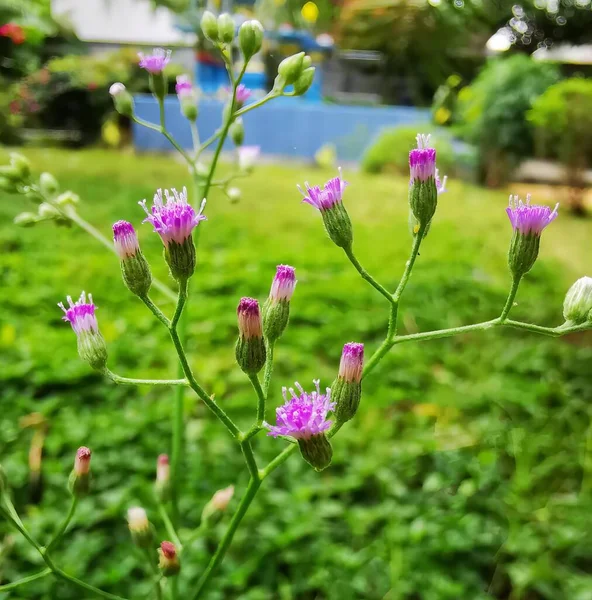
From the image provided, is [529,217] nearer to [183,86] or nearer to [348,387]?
[348,387]

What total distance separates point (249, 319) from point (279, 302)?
0.03 meters

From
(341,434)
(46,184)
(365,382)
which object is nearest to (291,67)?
(46,184)

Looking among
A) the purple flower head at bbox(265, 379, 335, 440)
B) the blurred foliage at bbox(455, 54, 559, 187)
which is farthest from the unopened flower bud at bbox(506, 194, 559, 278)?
the blurred foliage at bbox(455, 54, 559, 187)

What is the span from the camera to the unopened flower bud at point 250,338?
0.25 metres

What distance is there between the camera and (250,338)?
0.84 feet

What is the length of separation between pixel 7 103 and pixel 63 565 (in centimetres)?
264

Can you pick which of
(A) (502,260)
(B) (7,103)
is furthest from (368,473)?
(B) (7,103)

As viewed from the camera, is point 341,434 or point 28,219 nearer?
point 28,219

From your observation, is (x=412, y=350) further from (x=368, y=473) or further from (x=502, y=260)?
(x=502, y=260)

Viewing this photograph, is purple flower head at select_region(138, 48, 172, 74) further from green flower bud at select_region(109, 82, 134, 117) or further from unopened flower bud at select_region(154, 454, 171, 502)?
unopened flower bud at select_region(154, 454, 171, 502)

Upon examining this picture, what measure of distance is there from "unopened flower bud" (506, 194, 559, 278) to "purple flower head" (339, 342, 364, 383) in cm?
8

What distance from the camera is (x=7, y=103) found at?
109 inches

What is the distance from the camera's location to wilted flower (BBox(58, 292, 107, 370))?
285 millimetres

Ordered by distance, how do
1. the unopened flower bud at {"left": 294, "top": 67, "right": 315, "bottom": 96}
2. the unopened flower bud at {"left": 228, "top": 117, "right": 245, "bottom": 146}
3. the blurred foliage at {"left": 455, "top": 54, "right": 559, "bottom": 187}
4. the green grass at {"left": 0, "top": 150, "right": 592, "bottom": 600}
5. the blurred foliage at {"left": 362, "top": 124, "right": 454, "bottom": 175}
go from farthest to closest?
the blurred foliage at {"left": 362, "top": 124, "right": 454, "bottom": 175}
the blurred foliage at {"left": 455, "top": 54, "right": 559, "bottom": 187}
the green grass at {"left": 0, "top": 150, "right": 592, "bottom": 600}
the unopened flower bud at {"left": 228, "top": 117, "right": 245, "bottom": 146}
the unopened flower bud at {"left": 294, "top": 67, "right": 315, "bottom": 96}
